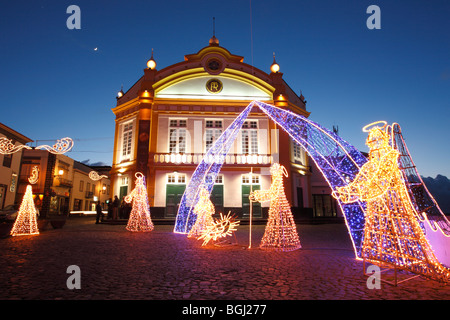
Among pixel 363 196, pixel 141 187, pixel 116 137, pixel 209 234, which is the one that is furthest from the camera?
pixel 116 137

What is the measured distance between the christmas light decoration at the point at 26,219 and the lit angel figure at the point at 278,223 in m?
9.92

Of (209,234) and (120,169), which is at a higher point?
(120,169)

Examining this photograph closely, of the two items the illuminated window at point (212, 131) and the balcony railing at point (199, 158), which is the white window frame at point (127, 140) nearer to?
the balcony railing at point (199, 158)

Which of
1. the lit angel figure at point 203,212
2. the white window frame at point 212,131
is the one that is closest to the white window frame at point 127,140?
the white window frame at point 212,131

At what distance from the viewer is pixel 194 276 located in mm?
4754

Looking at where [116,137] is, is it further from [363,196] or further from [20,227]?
[363,196]

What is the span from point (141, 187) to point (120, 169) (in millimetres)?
9653

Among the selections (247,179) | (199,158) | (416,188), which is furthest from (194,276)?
(247,179)

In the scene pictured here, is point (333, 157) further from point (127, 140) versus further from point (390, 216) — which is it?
point (127, 140)

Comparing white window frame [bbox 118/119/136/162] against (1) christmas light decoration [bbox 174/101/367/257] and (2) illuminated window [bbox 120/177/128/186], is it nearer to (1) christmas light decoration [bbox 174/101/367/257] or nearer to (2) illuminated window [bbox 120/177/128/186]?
(2) illuminated window [bbox 120/177/128/186]
